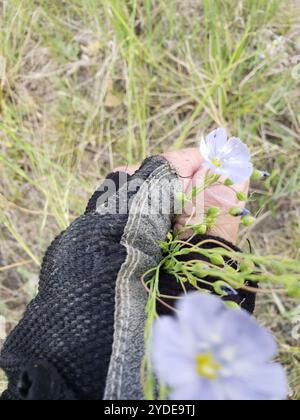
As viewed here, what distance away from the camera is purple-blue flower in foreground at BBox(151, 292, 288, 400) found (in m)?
0.30

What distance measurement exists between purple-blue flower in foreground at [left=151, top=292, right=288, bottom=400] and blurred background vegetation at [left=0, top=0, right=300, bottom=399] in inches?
26.6

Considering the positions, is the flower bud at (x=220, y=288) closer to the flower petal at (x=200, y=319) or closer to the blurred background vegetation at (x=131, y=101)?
the flower petal at (x=200, y=319)

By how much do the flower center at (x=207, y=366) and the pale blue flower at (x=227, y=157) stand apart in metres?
0.24

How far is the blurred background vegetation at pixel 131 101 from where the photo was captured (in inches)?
39.5

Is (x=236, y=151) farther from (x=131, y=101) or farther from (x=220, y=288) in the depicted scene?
(x=131, y=101)

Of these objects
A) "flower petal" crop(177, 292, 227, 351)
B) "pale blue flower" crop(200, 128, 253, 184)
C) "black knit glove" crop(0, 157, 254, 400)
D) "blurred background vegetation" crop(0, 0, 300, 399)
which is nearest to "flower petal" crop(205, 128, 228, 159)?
"pale blue flower" crop(200, 128, 253, 184)

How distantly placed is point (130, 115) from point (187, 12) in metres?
0.28

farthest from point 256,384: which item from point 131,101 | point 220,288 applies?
point 131,101

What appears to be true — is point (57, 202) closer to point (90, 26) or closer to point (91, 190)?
point (91, 190)

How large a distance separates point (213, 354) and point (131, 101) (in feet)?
2.67

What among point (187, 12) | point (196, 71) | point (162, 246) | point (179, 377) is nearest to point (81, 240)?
point (162, 246)

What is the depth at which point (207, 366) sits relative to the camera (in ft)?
1.06
